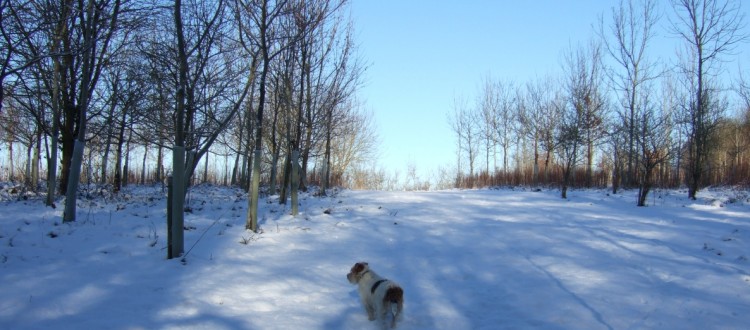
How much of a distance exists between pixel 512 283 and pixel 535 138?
2123 centimetres

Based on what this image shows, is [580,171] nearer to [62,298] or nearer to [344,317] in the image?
[344,317]

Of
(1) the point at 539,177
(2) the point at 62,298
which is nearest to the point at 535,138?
(1) the point at 539,177

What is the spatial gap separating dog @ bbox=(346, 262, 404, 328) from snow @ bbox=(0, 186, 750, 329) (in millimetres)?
190

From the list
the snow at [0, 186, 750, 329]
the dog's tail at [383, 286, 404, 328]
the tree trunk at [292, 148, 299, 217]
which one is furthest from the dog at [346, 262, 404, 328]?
the tree trunk at [292, 148, 299, 217]

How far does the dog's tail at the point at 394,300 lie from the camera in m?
4.28

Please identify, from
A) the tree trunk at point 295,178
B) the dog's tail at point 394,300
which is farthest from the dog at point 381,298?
the tree trunk at point 295,178

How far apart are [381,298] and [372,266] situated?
2.12 m

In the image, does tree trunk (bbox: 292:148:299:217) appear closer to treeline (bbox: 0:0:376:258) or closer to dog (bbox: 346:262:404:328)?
treeline (bbox: 0:0:376:258)

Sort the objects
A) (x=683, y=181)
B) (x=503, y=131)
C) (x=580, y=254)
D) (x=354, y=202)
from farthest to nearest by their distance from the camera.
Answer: (x=503, y=131)
(x=683, y=181)
(x=354, y=202)
(x=580, y=254)

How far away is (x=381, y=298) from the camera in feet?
14.2

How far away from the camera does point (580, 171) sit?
24.0 metres

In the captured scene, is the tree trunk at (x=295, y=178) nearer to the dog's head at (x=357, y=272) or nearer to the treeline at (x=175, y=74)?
the treeline at (x=175, y=74)

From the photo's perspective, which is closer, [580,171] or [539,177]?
[580,171]

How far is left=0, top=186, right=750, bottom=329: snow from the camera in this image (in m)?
4.41
